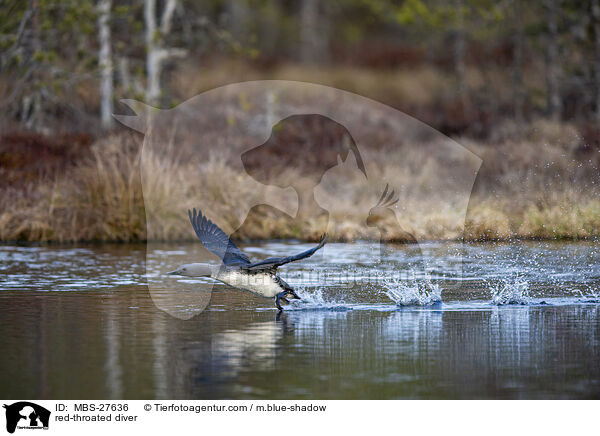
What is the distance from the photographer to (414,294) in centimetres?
1195

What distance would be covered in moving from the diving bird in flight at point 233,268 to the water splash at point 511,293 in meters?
2.49

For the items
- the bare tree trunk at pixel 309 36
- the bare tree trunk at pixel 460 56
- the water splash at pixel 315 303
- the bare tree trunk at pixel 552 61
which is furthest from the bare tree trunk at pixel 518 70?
the water splash at pixel 315 303

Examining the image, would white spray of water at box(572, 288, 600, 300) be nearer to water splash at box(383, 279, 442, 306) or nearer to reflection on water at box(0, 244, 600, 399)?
reflection on water at box(0, 244, 600, 399)

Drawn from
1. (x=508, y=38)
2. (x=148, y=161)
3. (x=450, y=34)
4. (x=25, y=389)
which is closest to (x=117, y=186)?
(x=148, y=161)

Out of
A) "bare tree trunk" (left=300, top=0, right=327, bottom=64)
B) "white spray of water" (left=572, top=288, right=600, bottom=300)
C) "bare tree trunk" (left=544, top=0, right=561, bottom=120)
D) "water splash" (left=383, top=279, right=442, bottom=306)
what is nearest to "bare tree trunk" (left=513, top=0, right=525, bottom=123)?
"bare tree trunk" (left=544, top=0, right=561, bottom=120)

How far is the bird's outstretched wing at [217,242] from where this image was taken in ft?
35.7

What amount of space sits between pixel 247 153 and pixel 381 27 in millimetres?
30976

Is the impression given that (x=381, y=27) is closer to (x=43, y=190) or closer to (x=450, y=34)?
(x=450, y=34)

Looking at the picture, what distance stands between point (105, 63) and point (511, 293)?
57.8ft

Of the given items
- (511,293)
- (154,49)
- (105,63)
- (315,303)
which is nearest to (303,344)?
(315,303)

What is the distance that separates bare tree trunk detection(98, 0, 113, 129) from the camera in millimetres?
27453

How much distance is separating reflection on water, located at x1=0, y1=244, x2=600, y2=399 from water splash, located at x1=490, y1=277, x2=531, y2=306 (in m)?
0.14

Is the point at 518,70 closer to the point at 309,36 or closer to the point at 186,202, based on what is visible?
the point at 309,36

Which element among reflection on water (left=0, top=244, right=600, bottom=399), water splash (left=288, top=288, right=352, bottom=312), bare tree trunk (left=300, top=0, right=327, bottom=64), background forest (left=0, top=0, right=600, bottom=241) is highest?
bare tree trunk (left=300, top=0, right=327, bottom=64)
